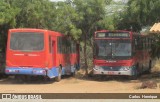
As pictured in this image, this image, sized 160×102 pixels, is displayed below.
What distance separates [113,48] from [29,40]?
5240mm

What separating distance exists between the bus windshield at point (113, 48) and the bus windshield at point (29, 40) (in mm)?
4017

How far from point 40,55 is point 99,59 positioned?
4.26m

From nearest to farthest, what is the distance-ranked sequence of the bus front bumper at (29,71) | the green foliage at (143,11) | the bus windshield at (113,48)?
the bus front bumper at (29,71), the green foliage at (143,11), the bus windshield at (113,48)

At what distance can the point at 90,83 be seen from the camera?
27172 millimetres

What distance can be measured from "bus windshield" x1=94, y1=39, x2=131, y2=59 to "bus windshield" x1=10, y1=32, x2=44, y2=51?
4.02 metres

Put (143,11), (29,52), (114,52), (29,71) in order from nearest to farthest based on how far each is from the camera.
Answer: (29,71) → (29,52) → (143,11) → (114,52)

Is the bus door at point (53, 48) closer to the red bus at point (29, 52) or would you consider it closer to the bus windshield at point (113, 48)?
the red bus at point (29, 52)

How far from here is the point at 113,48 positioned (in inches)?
1113

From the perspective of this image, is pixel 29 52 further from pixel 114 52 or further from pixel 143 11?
pixel 143 11

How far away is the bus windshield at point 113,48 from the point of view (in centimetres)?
2827

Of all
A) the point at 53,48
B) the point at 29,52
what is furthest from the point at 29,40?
the point at 53,48

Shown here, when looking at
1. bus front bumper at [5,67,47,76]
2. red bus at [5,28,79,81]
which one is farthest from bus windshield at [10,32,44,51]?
bus front bumper at [5,67,47,76]

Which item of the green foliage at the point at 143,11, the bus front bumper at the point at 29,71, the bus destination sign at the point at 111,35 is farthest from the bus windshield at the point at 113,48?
the bus front bumper at the point at 29,71

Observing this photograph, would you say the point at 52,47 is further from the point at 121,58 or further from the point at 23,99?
the point at 23,99
